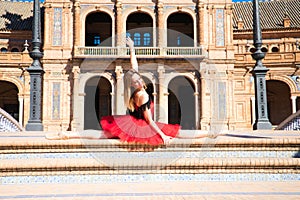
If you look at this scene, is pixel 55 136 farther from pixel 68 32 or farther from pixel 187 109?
pixel 187 109

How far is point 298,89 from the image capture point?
95.0ft

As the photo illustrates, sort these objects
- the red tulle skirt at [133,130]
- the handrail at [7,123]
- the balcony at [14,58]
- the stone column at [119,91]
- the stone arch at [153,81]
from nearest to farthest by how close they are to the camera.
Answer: the red tulle skirt at [133,130] → the handrail at [7,123] → the stone column at [119,91] → the stone arch at [153,81] → the balcony at [14,58]

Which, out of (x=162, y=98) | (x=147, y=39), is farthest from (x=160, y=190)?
(x=147, y=39)

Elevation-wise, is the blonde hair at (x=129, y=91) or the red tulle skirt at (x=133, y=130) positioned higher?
the blonde hair at (x=129, y=91)

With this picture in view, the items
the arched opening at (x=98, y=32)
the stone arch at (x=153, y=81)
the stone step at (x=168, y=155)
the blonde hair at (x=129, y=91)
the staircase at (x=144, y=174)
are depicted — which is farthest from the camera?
the arched opening at (x=98, y=32)

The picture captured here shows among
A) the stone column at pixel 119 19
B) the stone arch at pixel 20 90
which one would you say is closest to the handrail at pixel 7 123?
the stone arch at pixel 20 90

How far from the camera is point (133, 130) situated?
6.87 m

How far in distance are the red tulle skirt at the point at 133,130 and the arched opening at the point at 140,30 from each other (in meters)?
25.4

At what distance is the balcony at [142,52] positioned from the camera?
2709 centimetres

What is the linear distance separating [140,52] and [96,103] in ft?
25.4

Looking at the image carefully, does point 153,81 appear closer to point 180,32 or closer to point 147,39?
point 147,39

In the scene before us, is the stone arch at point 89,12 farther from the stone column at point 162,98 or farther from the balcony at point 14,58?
the balcony at point 14,58

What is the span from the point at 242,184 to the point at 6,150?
4.35m

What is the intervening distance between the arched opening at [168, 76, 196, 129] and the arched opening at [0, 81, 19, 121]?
47.7ft
